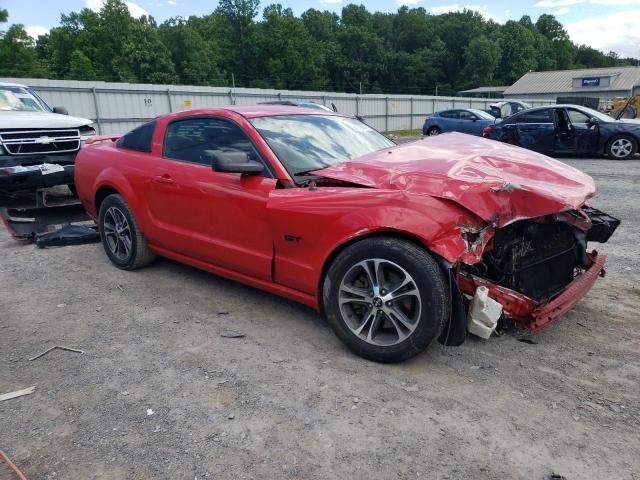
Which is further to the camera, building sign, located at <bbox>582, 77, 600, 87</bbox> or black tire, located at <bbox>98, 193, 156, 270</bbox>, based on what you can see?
building sign, located at <bbox>582, 77, 600, 87</bbox>

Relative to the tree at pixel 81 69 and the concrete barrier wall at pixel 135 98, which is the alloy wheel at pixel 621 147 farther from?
the tree at pixel 81 69

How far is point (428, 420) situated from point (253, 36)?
269 feet

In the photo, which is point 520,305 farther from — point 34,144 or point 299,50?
point 299,50

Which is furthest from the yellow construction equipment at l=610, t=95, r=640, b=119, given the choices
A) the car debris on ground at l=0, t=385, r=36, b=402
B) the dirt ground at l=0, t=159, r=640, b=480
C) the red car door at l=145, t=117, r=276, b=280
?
the car debris on ground at l=0, t=385, r=36, b=402

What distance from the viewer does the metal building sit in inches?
2376

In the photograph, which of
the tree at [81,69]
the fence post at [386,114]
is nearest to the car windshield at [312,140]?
the fence post at [386,114]

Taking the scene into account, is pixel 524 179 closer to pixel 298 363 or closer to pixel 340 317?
pixel 340 317

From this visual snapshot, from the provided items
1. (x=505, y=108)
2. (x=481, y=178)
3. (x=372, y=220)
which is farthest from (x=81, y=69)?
(x=481, y=178)

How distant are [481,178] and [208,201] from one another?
6.64 ft

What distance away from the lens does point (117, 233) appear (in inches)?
193

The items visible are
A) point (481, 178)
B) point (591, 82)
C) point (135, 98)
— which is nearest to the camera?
point (481, 178)

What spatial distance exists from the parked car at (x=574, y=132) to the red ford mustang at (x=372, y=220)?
34.5ft

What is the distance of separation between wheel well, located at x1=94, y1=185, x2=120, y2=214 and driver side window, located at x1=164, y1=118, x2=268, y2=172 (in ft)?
3.09

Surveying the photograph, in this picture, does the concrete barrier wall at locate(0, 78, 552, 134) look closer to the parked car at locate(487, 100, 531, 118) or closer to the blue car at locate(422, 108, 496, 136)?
the blue car at locate(422, 108, 496, 136)
